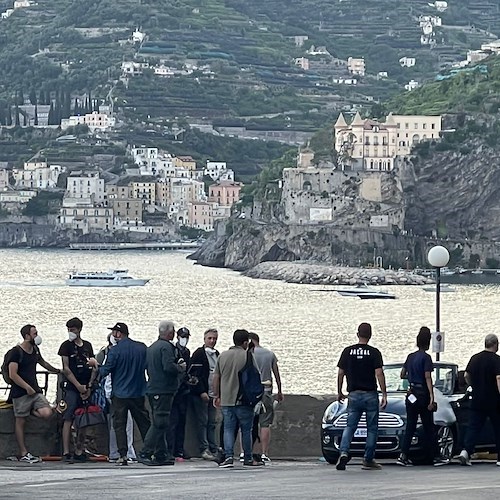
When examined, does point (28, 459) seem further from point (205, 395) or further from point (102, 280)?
point (102, 280)

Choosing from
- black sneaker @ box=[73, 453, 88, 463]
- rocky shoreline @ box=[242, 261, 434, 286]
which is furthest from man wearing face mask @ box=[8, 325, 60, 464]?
rocky shoreline @ box=[242, 261, 434, 286]

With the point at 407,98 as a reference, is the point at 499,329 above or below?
below

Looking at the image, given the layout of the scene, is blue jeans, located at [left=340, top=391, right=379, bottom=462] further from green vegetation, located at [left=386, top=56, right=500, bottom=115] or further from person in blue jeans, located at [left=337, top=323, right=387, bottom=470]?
green vegetation, located at [left=386, top=56, right=500, bottom=115]

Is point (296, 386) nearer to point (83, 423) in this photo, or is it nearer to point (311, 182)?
point (83, 423)

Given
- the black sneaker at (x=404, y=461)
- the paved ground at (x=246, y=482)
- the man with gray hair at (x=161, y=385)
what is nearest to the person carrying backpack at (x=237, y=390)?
the paved ground at (x=246, y=482)

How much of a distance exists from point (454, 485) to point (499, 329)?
5309 cm

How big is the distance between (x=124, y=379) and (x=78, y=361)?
51cm

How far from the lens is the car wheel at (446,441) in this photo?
18750 mm

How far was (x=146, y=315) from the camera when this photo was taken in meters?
79.6

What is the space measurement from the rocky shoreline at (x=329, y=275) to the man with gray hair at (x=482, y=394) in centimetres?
10027

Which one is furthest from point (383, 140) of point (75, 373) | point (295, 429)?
point (75, 373)

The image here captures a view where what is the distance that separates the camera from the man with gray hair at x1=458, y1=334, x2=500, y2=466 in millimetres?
18547

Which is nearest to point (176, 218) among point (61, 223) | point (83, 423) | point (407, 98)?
point (61, 223)

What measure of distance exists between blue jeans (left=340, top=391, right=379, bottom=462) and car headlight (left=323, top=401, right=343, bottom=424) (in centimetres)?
52
